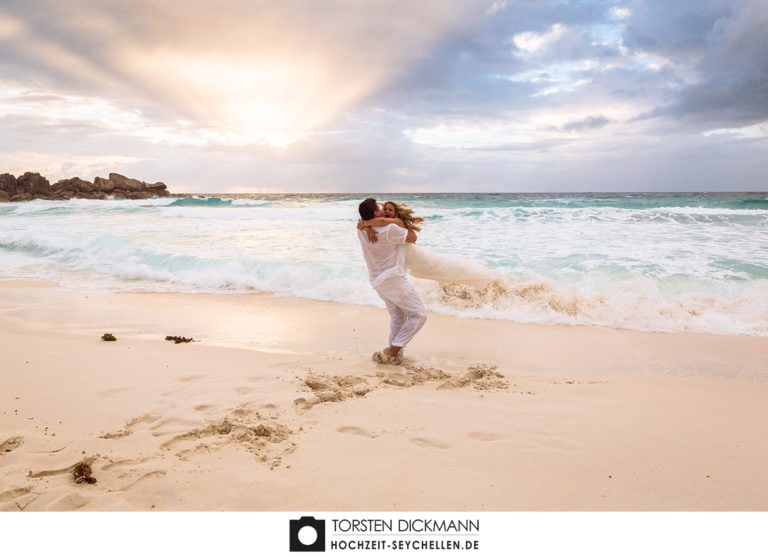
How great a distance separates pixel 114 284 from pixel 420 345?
24.2 feet

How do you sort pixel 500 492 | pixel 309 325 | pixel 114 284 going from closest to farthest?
pixel 500 492
pixel 309 325
pixel 114 284

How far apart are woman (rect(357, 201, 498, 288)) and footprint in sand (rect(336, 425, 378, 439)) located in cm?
217

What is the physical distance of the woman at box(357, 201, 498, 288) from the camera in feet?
16.6

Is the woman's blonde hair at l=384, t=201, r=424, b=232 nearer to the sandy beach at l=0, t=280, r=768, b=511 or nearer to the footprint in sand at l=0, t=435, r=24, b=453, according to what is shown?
the sandy beach at l=0, t=280, r=768, b=511

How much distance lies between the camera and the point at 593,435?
11.0 feet

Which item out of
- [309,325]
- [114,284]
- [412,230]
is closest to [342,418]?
[412,230]

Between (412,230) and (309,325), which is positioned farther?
(309,325)

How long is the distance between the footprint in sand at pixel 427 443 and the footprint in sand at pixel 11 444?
101 inches

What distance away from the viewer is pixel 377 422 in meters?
3.53

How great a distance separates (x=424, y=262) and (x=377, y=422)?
2.35m

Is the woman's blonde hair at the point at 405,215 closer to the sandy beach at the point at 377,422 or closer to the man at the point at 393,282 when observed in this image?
the man at the point at 393,282
